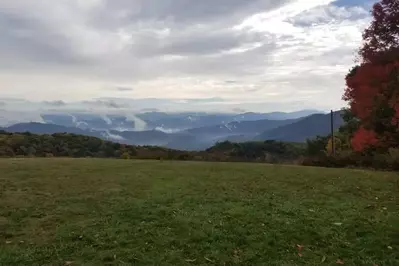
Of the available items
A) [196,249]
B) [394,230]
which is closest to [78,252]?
[196,249]

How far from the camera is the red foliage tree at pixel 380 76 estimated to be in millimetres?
21252

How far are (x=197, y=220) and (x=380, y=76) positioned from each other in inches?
644

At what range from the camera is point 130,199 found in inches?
488

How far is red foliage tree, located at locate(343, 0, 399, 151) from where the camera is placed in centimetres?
2125

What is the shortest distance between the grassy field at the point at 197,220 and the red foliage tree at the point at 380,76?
6.44 metres

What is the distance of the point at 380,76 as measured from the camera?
22.0 m

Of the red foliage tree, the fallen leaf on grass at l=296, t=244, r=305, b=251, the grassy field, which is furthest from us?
the red foliage tree

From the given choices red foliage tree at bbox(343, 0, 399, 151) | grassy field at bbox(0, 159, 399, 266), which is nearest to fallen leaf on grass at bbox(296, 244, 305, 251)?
grassy field at bbox(0, 159, 399, 266)

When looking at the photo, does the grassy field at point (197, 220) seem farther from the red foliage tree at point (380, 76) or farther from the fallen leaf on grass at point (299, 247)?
the red foliage tree at point (380, 76)

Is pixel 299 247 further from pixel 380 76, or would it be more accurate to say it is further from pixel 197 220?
pixel 380 76

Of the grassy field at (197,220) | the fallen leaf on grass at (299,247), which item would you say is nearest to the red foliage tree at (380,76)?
the grassy field at (197,220)

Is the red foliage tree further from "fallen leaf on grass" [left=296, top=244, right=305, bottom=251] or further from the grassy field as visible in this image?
"fallen leaf on grass" [left=296, top=244, right=305, bottom=251]

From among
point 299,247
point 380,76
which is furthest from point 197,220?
point 380,76

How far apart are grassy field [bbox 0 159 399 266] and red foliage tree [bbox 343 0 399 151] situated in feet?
21.1
